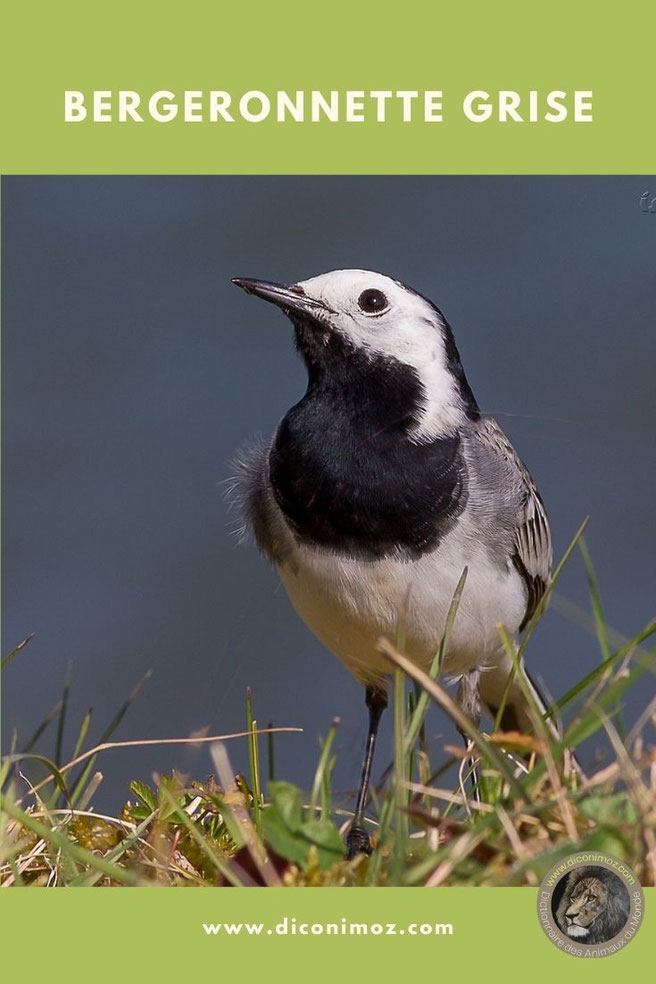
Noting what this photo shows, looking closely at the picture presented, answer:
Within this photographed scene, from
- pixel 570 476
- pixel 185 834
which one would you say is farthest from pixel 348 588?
pixel 570 476

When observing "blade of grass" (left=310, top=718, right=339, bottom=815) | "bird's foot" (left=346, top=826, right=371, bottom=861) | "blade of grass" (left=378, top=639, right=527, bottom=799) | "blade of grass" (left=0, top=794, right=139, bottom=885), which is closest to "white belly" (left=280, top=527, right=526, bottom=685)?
"bird's foot" (left=346, top=826, right=371, bottom=861)

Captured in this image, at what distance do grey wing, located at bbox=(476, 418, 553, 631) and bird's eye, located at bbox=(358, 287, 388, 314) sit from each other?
0.69 meters

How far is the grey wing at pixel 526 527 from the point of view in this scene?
5.79 meters

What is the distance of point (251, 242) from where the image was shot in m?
12.0

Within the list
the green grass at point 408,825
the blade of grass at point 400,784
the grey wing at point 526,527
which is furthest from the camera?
the grey wing at point 526,527

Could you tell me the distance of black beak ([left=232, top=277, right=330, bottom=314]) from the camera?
549 centimetres

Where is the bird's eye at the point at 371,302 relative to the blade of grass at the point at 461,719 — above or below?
above

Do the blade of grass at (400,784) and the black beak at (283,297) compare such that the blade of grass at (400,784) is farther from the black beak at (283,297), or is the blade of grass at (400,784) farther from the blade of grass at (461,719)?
the black beak at (283,297)

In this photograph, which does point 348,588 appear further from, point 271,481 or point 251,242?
point 251,242
